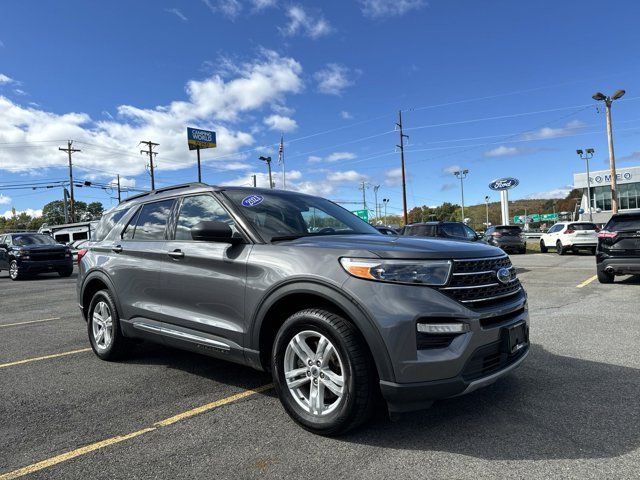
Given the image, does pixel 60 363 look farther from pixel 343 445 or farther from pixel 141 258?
pixel 343 445

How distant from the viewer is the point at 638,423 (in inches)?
128

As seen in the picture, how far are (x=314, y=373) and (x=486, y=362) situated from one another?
3.71ft

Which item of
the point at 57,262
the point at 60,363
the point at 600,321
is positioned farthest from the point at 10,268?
the point at 600,321

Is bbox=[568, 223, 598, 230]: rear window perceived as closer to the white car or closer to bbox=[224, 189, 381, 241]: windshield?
the white car

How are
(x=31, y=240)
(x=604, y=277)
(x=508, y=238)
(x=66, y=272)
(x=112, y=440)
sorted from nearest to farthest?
(x=112, y=440) → (x=604, y=277) → (x=66, y=272) → (x=31, y=240) → (x=508, y=238)

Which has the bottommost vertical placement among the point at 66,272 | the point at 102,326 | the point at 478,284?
the point at 102,326

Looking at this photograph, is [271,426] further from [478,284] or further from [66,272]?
[66,272]

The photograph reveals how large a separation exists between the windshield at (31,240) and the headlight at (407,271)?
18515 millimetres

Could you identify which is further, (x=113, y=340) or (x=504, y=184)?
(x=504, y=184)

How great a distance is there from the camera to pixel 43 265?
1734 cm

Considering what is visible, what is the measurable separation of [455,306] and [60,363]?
4.35 m

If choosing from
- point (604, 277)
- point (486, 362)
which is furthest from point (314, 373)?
point (604, 277)

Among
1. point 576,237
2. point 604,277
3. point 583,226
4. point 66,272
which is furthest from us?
point 583,226

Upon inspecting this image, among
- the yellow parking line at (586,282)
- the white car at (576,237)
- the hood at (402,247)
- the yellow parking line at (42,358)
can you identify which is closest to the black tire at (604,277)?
the yellow parking line at (586,282)
